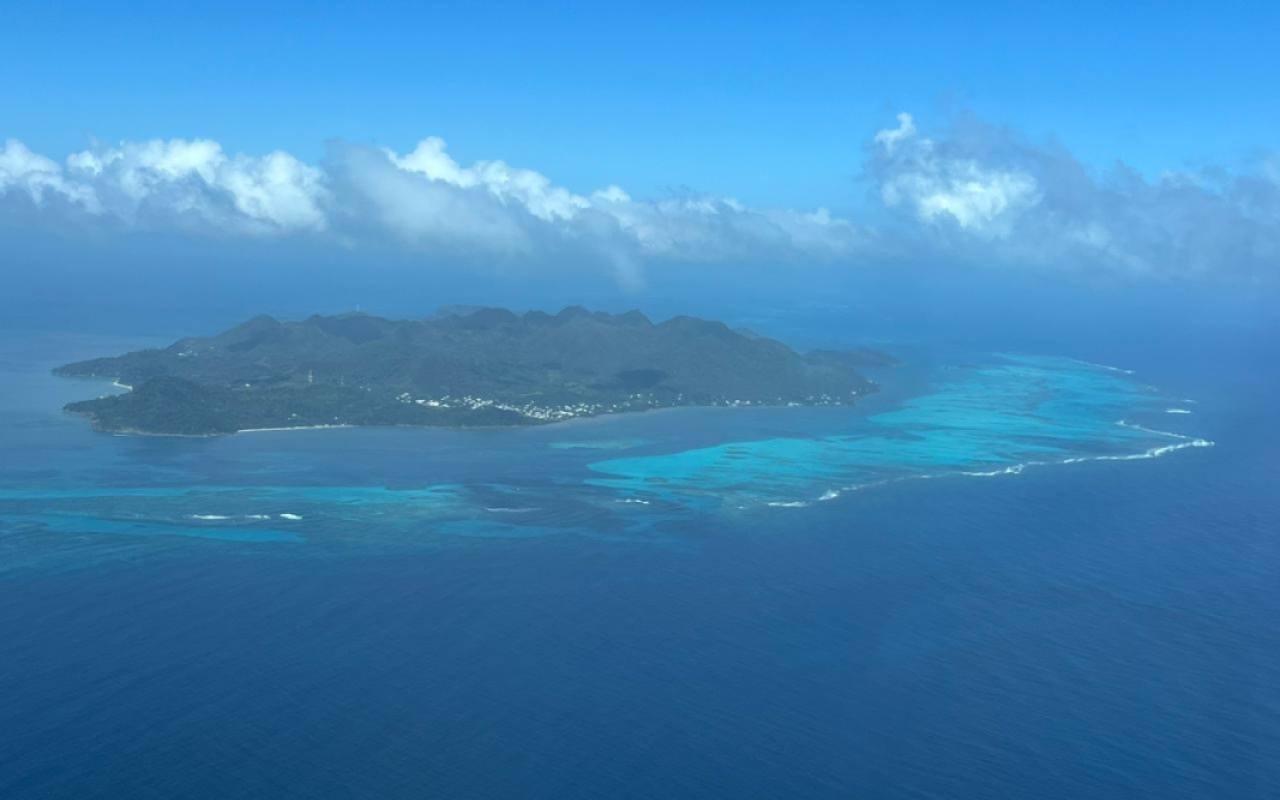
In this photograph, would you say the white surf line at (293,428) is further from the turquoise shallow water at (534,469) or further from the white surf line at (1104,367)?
the white surf line at (1104,367)

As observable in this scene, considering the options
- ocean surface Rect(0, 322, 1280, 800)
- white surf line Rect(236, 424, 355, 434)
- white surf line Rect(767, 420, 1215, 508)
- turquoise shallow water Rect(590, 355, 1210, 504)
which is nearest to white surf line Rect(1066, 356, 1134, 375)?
turquoise shallow water Rect(590, 355, 1210, 504)

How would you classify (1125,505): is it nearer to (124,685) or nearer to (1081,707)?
(1081,707)

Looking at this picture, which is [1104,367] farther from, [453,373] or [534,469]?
[534,469]

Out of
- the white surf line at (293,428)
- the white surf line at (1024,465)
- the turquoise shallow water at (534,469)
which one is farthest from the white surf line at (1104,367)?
the white surf line at (293,428)

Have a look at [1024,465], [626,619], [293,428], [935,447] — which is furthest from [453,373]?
[626,619]

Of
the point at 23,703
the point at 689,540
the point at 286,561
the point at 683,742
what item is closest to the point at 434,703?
the point at 683,742

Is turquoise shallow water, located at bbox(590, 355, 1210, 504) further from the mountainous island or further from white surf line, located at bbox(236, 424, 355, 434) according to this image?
white surf line, located at bbox(236, 424, 355, 434)
